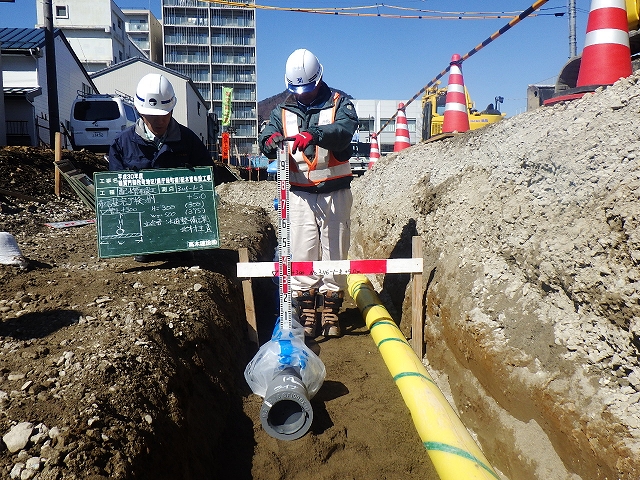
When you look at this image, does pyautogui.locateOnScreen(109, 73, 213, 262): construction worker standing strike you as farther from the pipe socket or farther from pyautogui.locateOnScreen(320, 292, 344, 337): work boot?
the pipe socket

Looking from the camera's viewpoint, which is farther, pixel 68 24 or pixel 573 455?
pixel 68 24

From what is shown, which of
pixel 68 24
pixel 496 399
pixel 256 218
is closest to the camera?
pixel 496 399

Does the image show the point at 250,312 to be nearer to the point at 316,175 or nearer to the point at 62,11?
the point at 316,175

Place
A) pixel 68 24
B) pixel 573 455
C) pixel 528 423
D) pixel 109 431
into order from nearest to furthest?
1. pixel 109 431
2. pixel 573 455
3. pixel 528 423
4. pixel 68 24

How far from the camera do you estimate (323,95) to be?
4.13 meters

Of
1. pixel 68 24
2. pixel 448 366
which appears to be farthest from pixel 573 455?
pixel 68 24

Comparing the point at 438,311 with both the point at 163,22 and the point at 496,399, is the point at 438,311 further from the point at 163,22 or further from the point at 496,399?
the point at 163,22

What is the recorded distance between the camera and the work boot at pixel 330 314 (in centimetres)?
425

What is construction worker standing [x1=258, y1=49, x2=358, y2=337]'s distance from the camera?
12.7ft

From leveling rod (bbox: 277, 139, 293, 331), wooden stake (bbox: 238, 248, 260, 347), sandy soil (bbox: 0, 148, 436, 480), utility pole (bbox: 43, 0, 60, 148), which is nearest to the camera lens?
sandy soil (bbox: 0, 148, 436, 480)

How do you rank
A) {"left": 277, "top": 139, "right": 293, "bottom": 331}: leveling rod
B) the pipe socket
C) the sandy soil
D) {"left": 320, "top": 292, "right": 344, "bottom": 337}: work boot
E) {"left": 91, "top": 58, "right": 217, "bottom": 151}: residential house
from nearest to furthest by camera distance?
the sandy soil < the pipe socket < {"left": 277, "top": 139, "right": 293, "bottom": 331}: leveling rod < {"left": 320, "top": 292, "right": 344, "bottom": 337}: work boot < {"left": 91, "top": 58, "right": 217, "bottom": 151}: residential house

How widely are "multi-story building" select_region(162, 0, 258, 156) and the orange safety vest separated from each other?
5205 cm

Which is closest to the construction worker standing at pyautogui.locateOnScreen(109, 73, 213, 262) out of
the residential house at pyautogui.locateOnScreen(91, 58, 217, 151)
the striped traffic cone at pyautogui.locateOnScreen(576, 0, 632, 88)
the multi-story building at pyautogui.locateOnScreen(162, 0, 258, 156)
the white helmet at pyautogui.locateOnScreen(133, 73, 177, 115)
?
the white helmet at pyautogui.locateOnScreen(133, 73, 177, 115)

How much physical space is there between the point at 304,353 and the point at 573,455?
1563 millimetres
